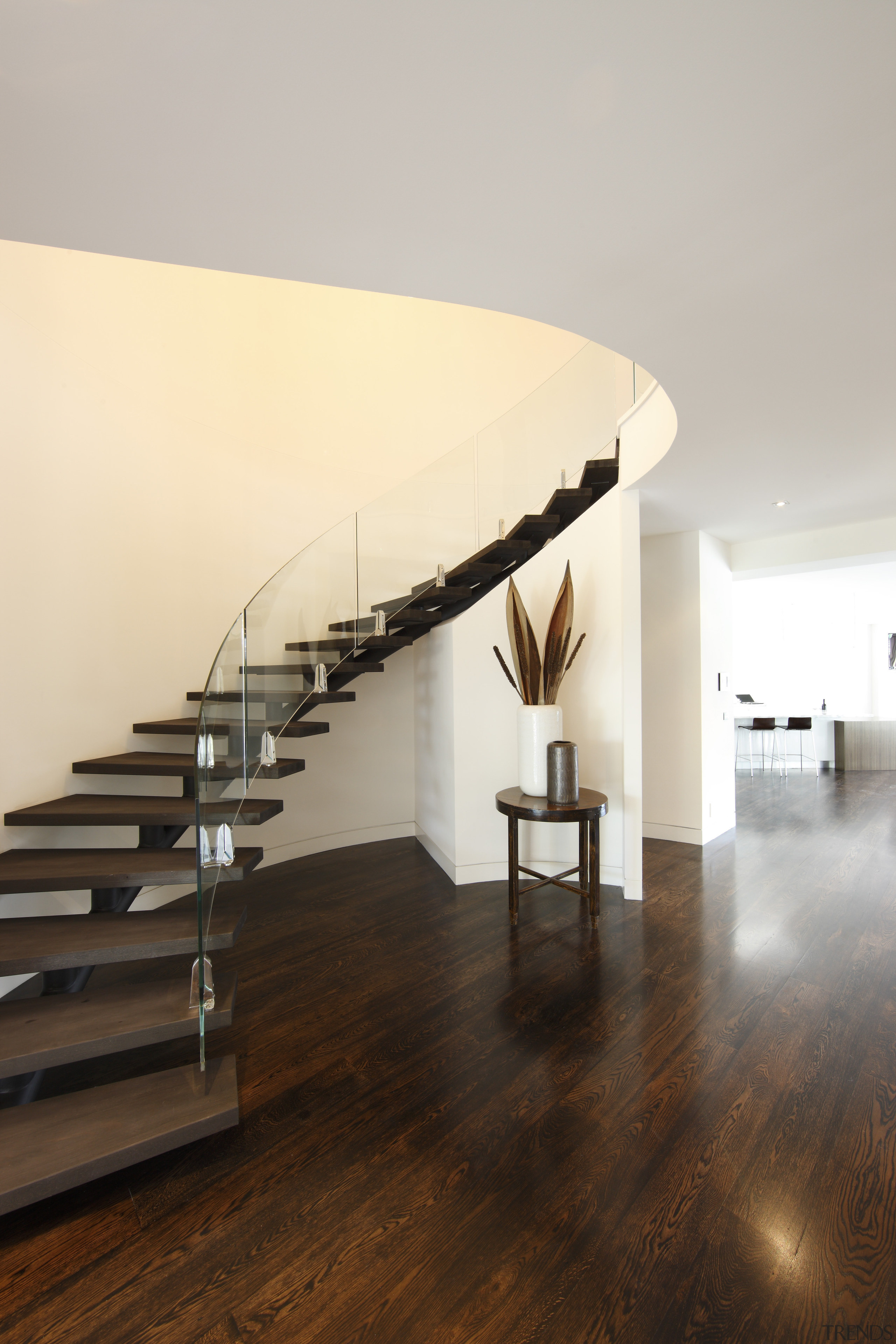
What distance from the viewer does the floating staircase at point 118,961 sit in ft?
5.99

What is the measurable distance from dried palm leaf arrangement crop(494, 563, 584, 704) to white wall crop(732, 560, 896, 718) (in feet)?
23.5

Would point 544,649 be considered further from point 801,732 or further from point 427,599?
point 801,732

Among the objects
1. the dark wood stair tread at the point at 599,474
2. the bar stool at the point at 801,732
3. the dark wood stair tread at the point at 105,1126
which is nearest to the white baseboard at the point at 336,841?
the dark wood stair tread at the point at 105,1126

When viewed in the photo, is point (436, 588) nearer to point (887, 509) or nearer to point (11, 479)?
point (11, 479)

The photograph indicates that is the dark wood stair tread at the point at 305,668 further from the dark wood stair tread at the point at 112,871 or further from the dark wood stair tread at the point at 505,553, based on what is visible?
the dark wood stair tread at the point at 112,871

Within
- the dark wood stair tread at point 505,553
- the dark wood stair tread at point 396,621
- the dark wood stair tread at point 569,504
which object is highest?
the dark wood stair tread at point 569,504

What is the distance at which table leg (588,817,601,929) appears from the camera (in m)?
3.72

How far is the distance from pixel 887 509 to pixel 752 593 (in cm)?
443

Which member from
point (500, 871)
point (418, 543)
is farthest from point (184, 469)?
point (500, 871)

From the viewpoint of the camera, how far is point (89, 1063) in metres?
2.42

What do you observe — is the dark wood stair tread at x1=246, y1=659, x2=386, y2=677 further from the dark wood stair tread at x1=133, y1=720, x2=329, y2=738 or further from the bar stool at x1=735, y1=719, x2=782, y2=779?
the bar stool at x1=735, y1=719, x2=782, y2=779

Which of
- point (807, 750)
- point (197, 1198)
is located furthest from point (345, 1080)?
point (807, 750)

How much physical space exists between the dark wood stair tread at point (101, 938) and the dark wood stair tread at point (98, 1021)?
12 cm

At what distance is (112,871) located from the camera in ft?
8.55
